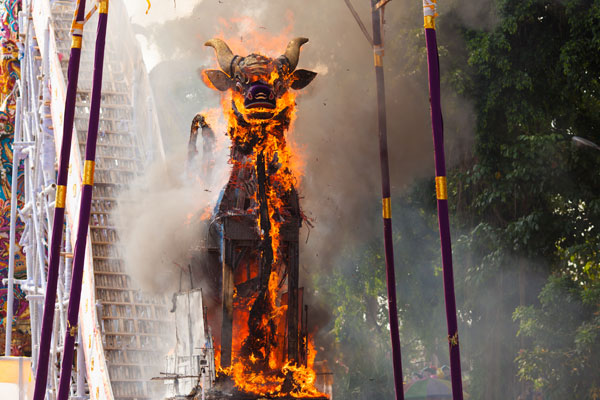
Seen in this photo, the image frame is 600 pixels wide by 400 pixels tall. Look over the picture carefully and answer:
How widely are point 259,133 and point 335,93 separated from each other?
3.28 meters

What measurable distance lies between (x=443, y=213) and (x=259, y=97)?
2497mm

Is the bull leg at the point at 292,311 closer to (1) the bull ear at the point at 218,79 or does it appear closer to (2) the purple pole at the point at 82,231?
(1) the bull ear at the point at 218,79

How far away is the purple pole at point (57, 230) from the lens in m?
7.24

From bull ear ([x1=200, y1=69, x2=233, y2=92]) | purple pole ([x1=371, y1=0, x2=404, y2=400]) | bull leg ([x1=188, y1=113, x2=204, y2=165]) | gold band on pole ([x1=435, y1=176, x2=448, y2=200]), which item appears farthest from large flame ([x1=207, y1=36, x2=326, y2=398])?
gold band on pole ([x1=435, y1=176, x2=448, y2=200])

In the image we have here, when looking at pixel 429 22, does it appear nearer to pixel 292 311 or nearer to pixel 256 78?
pixel 256 78

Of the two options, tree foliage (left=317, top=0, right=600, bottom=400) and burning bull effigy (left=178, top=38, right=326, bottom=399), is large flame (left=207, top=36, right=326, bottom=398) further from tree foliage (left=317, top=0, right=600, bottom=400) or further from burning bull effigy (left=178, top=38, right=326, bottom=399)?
tree foliage (left=317, top=0, right=600, bottom=400)

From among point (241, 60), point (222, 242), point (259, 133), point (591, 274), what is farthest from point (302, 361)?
point (591, 274)

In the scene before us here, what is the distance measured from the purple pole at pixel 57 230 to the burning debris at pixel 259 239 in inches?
75.9

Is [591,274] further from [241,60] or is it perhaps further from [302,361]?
[241,60]

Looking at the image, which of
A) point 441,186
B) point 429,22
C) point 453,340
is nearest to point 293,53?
point 429,22

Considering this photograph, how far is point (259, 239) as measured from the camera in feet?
30.7

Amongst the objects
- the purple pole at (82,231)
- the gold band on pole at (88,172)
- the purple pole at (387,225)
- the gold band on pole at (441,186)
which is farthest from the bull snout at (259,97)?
the gold band on pole at (441,186)

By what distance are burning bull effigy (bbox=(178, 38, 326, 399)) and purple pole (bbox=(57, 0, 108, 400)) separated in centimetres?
187

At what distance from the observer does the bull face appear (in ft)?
30.2
